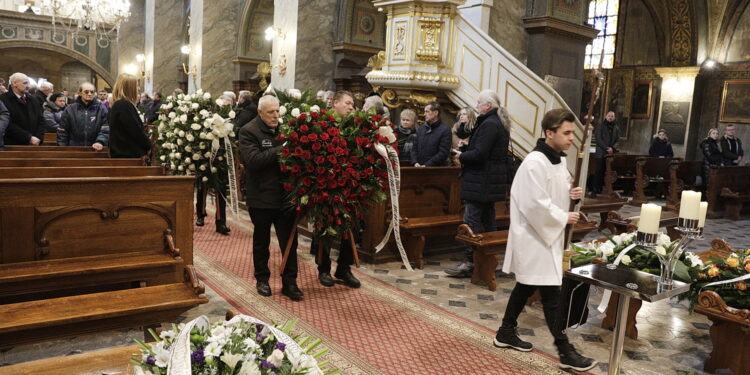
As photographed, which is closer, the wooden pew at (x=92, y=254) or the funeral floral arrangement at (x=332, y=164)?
the wooden pew at (x=92, y=254)

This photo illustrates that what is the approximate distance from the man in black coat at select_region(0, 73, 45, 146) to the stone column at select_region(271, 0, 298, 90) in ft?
18.6

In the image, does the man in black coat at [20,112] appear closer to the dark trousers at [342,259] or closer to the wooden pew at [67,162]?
the wooden pew at [67,162]

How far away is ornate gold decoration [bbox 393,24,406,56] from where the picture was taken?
7.46m

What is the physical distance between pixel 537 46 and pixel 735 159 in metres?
4.97

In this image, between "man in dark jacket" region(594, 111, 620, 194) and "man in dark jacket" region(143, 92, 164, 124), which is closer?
"man in dark jacket" region(594, 111, 620, 194)

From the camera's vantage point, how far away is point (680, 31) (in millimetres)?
15586

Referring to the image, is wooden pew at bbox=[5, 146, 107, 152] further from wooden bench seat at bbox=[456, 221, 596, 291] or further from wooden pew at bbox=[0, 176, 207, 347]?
wooden bench seat at bbox=[456, 221, 596, 291]

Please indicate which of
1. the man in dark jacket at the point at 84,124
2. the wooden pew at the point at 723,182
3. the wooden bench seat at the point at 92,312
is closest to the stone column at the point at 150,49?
the man in dark jacket at the point at 84,124

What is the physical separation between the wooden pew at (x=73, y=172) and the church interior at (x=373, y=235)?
0.01 metres

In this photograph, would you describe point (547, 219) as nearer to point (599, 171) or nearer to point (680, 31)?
point (599, 171)

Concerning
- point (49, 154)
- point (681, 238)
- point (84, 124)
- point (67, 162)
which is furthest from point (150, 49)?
point (681, 238)

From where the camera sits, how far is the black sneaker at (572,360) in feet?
11.5

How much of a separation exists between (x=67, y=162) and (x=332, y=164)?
93.5 inches

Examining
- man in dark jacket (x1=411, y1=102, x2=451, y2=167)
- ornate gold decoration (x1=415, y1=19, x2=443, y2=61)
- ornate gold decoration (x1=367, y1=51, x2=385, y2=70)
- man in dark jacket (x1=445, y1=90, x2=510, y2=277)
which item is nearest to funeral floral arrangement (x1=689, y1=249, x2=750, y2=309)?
man in dark jacket (x1=445, y1=90, x2=510, y2=277)
